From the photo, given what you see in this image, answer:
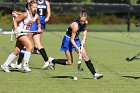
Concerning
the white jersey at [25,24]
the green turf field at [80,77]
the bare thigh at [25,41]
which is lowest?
the green turf field at [80,77]

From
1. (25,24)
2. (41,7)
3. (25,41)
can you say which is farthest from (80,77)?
(41,7)

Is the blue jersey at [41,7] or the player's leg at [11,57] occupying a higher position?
the blue jersey at [41,7]

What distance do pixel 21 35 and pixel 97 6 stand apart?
1953 centimetres

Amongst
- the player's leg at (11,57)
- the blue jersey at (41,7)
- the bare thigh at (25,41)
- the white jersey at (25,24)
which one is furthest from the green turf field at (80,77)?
the blue jersey at (41,7)

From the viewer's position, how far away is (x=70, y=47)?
40.6 ft


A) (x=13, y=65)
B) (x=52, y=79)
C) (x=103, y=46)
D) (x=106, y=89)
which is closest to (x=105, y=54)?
(x=103, y=46)

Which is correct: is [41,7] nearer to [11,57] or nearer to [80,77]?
[11,57]

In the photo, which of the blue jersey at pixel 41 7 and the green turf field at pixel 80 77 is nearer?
the green turf field at pixel 80 77

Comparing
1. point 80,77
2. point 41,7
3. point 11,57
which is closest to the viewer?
point 80,77

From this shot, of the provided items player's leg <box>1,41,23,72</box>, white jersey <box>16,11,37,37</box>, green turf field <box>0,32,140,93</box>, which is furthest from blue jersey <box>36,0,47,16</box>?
white jersey <box>16,11,37,37</box>

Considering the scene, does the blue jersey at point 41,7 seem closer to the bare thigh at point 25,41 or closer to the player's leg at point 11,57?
the player's leg at point 11,57

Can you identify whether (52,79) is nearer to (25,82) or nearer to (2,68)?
(25,82)

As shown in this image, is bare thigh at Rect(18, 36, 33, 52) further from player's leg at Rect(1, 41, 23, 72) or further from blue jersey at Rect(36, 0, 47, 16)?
blue jersey at Rect(36, 0, 47, 16)

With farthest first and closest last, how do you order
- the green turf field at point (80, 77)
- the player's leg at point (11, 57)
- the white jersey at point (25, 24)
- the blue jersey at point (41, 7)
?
the blue jersey at point (41, 7)
the player's leg at point (11, 57)
the white jersey at point (25, 24)
the green turf field at point (80, 77)
